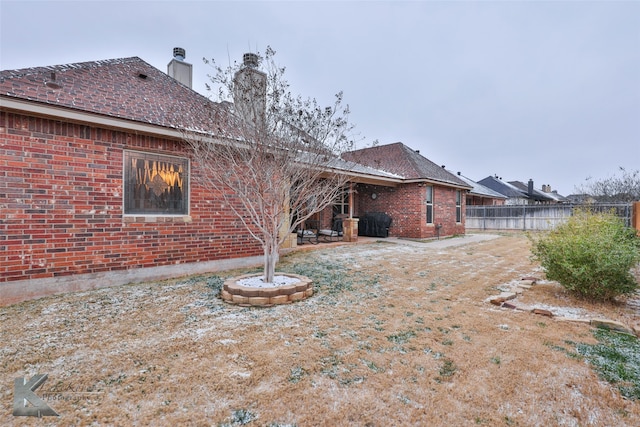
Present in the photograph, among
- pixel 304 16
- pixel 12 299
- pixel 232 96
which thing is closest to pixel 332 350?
pixel 232 96

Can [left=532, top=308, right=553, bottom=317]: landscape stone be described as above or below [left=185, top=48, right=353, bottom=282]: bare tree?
below

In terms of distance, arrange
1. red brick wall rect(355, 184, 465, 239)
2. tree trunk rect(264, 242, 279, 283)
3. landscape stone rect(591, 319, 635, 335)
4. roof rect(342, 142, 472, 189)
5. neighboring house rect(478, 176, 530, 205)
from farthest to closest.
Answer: neighboring house rect(478, 176, 530, 205) < roof rect(342, 142, 472, 189) < red brick wall rect(355, 184, 465, 239) < tree trunk rect(264, 242, 279, 283) < landscape stone rect(591, 319, 635, 335)

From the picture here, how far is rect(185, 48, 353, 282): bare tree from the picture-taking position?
4.93 metres

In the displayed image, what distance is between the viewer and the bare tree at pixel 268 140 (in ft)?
16.2

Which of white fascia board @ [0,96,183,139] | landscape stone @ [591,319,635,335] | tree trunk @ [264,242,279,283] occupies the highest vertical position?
white fascia board @ [0,96,183,139]

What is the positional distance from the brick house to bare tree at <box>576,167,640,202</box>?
86.1ft

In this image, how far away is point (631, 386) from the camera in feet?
7.83

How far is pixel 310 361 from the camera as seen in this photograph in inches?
107

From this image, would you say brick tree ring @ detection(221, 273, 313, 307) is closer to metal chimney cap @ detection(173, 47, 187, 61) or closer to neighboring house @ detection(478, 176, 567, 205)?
metal chimney cap @ detection(173, 47, 187, 61)

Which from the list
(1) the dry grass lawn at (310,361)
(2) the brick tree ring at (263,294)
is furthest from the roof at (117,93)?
(1) the dry grass lawn at (310,361)

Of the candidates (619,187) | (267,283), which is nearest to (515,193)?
(619,187)

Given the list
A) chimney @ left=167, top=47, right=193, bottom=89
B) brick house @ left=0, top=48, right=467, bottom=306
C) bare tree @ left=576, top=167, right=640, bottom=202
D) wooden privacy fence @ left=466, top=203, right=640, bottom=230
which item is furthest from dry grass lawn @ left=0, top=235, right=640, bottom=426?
bare tree @ left=576, top=167, right=640, bottom=202

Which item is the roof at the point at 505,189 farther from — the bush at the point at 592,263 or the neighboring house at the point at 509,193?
the bush at the point at 592,263

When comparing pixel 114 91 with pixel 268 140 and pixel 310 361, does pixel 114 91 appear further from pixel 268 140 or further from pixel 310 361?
pixel 310 361
